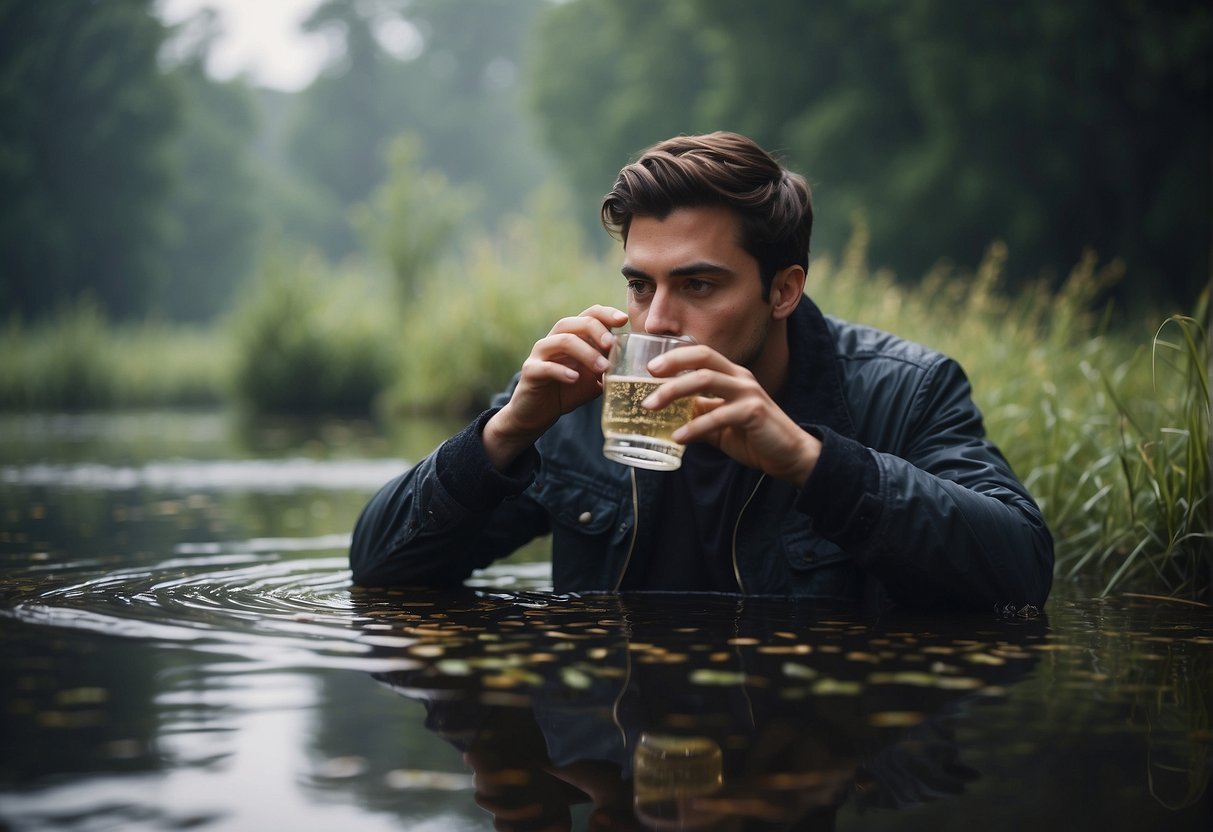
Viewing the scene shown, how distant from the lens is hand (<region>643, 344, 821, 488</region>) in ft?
9.18

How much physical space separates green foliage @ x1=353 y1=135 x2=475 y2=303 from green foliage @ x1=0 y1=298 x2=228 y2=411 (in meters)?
2.99

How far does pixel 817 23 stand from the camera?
25672 millimetres

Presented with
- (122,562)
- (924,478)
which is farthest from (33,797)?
(122,562)

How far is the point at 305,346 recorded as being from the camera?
773 inches

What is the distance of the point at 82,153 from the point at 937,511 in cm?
3635

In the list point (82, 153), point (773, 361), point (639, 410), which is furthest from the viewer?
point (82, 153)

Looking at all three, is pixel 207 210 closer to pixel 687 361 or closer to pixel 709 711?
pixel 687 361

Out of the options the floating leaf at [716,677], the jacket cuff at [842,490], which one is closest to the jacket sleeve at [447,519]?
the jacket cuff at [842,490]

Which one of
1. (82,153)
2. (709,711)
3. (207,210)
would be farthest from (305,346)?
(207,210)

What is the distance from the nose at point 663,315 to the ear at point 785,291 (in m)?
0.33

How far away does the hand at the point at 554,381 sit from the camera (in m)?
3.11

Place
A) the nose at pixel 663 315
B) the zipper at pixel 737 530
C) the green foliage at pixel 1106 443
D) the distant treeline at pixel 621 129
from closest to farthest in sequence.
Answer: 1. the nose at pixel 663 315
2. the zipper at pixel 737 530
3. the green foliage at pixel 1106 443
4. the distant treeline at pixel 621 129

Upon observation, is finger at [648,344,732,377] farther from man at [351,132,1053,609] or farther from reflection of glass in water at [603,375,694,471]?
man at [351,132,1053,609]

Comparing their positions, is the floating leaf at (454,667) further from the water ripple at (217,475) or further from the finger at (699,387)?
the water ripple at (217,475)
